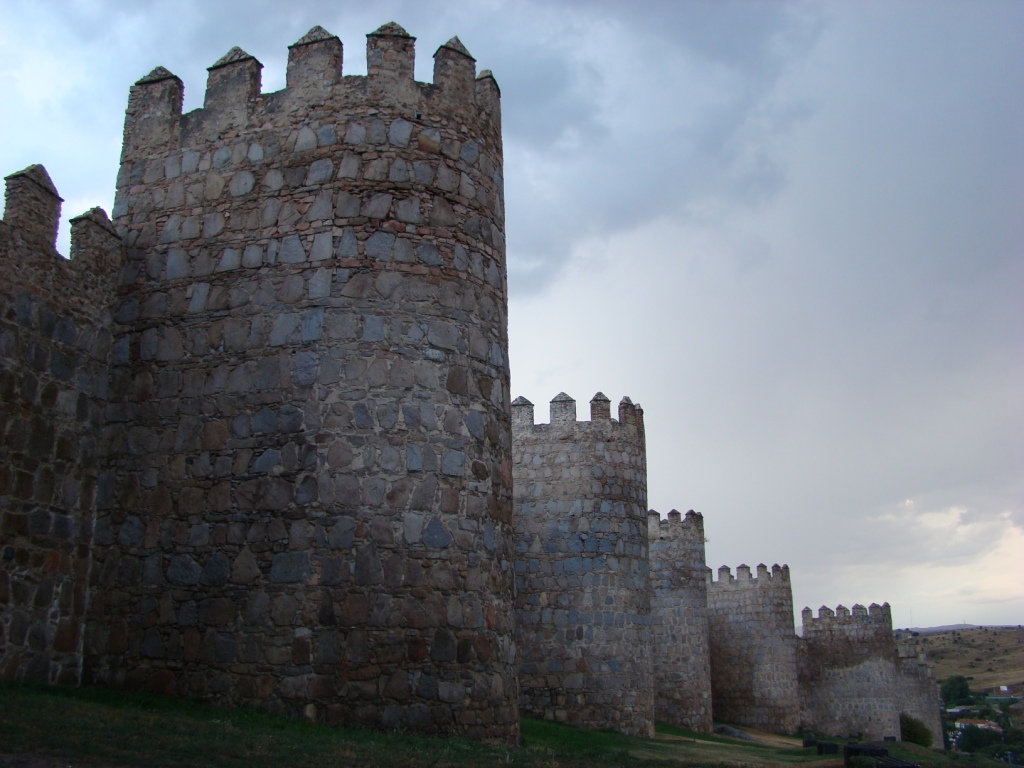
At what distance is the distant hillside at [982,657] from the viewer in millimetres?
78500

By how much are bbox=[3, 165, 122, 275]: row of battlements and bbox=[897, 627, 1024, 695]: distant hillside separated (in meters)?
75.6

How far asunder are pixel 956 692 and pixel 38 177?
73.8m

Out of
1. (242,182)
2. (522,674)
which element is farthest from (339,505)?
(522,674)

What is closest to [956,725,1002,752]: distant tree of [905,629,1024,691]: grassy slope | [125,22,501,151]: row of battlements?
[905,629,1024,691]: grassy slope

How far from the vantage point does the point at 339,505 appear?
8.61 m

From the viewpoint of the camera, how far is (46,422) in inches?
357

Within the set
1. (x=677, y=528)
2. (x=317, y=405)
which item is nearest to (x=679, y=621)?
(x=677, y=528)

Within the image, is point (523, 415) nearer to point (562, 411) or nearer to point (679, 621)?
point (562, 411)

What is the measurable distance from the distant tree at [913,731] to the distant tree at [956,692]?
3628cm

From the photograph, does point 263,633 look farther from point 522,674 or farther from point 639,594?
point 639,594

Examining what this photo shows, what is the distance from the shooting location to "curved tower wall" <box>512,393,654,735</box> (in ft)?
56.1

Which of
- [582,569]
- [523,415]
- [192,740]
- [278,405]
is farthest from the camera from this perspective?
[523,415]

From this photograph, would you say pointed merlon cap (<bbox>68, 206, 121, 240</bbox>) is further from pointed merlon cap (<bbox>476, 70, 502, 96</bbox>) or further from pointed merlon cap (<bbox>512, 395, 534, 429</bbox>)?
pointed merlon cap (<bbox>512, 395, 534, 429</bbox>)

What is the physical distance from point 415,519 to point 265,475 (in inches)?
56.9
